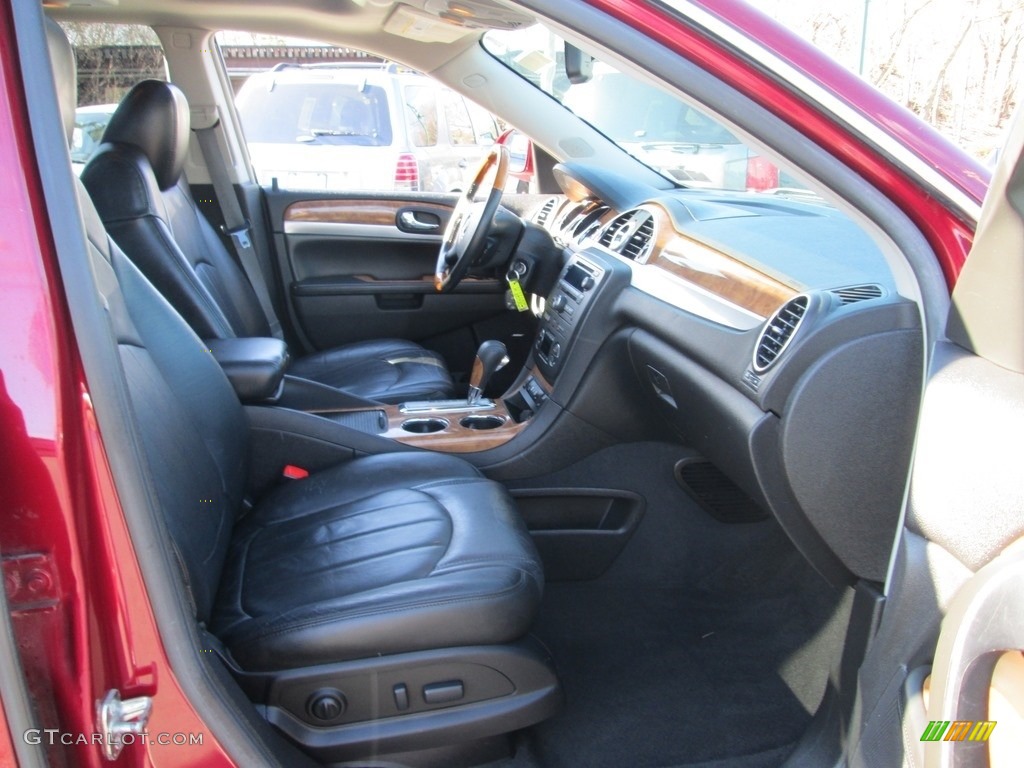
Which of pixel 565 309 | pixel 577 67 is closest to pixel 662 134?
pixel 577 67

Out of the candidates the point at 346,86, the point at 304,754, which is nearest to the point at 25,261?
the point at 304,754

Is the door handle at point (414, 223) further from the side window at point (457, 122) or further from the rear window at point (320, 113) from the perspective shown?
the rear window at point (320, 113)

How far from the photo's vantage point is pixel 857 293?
50.5 inches

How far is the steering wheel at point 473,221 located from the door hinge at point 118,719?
1600 millimetres

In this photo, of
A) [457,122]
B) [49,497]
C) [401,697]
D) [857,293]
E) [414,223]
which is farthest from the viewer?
[457,122]

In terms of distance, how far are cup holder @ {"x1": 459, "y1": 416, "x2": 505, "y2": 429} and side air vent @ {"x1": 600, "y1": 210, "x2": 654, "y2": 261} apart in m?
0.54

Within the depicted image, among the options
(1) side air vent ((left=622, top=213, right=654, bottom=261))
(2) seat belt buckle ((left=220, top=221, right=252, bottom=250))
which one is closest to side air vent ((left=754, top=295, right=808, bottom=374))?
(1) side air vent ((left=622, top=213, right=654, bottom=261))

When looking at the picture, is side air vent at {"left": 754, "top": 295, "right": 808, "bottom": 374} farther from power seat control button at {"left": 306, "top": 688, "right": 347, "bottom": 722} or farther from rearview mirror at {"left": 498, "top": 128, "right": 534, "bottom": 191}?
rearview mirror at {"left": 498, "top": 128, "right": 534, "bottom": 191}

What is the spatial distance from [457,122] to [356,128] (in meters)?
0.79

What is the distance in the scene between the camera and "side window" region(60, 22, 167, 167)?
7.57 feet

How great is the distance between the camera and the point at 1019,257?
939mm

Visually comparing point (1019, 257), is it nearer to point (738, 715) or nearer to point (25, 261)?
point (25, 261)

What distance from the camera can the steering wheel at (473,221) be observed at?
89.8 inches

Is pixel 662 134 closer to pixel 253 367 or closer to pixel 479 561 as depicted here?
pixel 253 367
